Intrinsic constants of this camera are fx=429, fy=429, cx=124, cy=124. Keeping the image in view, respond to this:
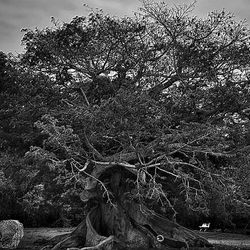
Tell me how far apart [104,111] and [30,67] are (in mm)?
3983

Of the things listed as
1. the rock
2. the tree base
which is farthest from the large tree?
the rock

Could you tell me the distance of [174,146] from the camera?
11.1 metres

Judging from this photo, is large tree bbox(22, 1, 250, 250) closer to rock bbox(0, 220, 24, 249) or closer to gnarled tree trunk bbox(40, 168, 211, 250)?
gnarled tree trunk bbox(40, 168, 211, 250)

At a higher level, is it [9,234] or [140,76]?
[140,76]

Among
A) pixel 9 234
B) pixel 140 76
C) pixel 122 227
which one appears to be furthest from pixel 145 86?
pixel 9 234

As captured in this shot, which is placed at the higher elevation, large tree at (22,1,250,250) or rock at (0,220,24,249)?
large tree at (22,1,250,250)

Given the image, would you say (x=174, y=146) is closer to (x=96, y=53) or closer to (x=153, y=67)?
(x=153, y=67)

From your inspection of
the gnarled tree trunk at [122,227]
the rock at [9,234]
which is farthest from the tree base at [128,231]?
the rock at [9,234]

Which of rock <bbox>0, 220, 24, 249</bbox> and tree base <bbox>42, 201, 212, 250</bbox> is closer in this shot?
tree base <bbox>42, 201, 212, 250</bbox>

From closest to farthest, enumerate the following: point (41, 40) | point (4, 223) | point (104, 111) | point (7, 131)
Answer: point (104, 111) → point (4, 223) → point (41, 40) → point (7, 131)

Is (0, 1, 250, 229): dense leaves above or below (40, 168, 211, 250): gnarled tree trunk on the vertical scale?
above

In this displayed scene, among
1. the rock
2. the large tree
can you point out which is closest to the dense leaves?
the large tree

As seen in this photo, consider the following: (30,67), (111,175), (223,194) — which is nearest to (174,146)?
(223,194)

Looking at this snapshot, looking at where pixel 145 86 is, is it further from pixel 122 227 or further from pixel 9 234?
pixel 9 234
